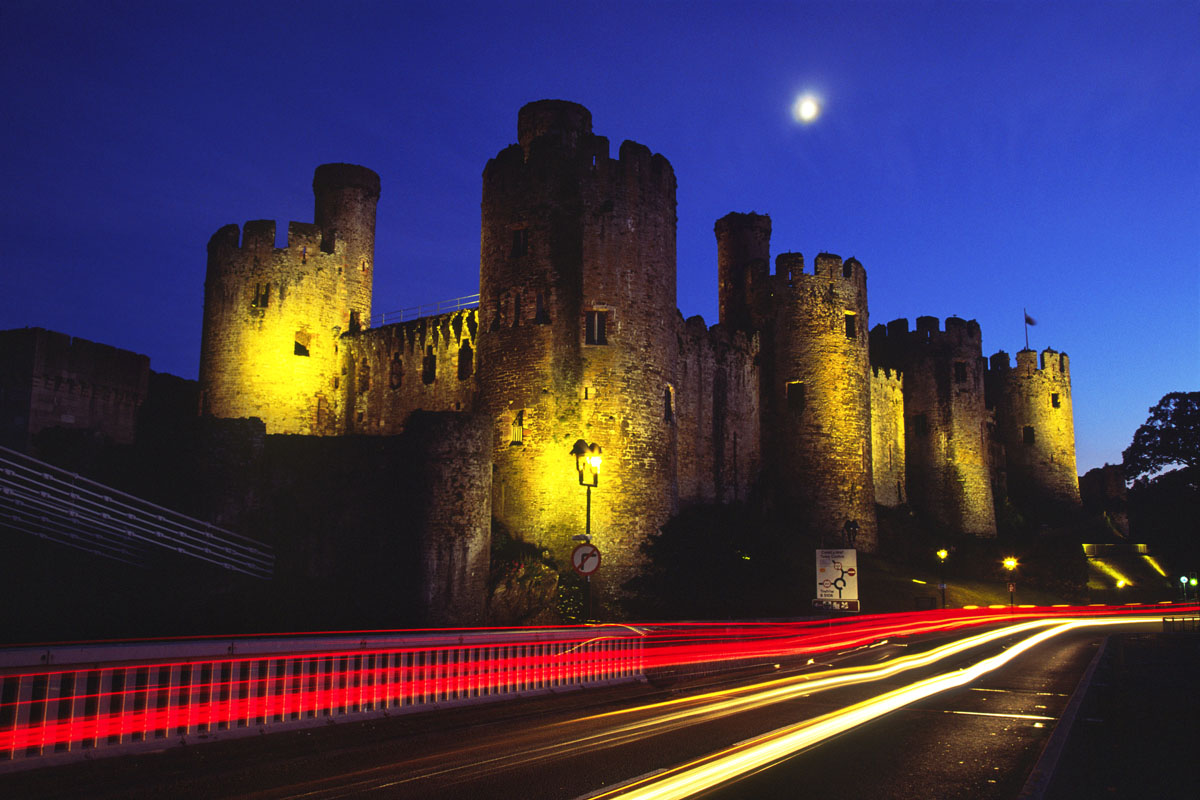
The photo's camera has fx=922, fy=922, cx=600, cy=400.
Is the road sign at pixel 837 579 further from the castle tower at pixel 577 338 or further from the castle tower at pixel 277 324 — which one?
the castle tower at pixel 277 324

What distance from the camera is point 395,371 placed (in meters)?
34.4

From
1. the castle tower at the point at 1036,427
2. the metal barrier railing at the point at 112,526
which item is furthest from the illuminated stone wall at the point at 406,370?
the castle tower at the point at 1036,427

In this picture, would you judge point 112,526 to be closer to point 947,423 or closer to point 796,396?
point 796,396

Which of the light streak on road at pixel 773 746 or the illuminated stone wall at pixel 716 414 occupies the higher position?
the illuminated stone wall at pixel 716 414

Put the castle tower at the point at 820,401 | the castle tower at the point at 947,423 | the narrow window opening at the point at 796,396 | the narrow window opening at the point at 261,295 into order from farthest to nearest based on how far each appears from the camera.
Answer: the castle tower at the point at 947,423, the narrow window opening at the point at 796,396, the castle tower at the point at 820,401, the narrow window opening at the point at 261,295

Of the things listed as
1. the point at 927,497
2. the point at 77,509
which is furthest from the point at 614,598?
the point at 927,497

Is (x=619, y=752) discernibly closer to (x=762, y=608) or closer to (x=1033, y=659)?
(x=1033, y=659)

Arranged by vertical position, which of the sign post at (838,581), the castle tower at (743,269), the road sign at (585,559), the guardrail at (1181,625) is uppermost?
the castle tower at (743,269)

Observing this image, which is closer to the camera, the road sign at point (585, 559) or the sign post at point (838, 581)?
the road sign at point (585, 559)

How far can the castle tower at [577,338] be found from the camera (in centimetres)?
2519

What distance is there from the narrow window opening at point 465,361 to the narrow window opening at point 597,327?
6.64m

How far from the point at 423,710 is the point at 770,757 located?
4.41m

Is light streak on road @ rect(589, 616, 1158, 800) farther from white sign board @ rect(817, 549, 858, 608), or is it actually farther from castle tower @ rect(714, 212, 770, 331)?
castle tower @ rect(714, 212, 770, 331)

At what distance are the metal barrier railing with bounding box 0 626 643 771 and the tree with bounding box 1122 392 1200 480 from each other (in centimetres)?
5763
